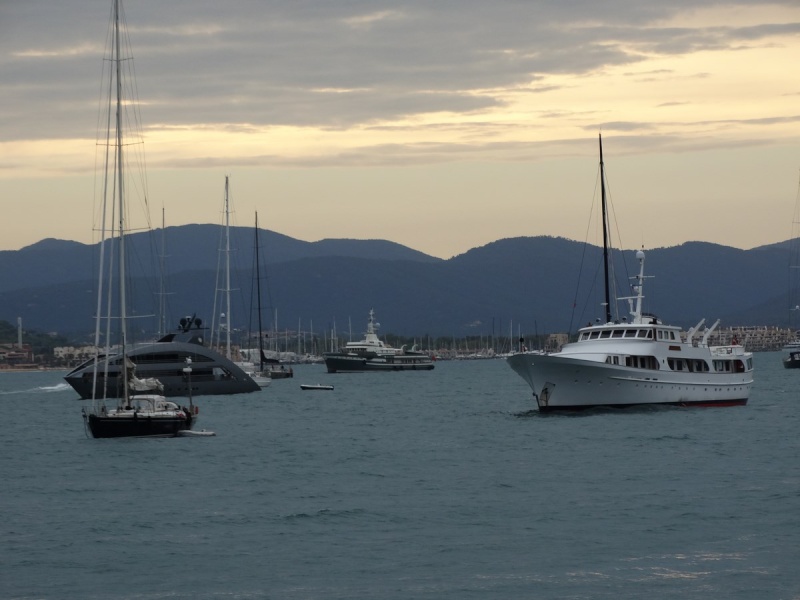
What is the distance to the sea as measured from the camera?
96.2ft

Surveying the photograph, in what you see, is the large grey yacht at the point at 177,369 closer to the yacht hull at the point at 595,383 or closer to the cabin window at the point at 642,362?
the yacht hull at the point at 595,383

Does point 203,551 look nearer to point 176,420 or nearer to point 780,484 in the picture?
point 780,484

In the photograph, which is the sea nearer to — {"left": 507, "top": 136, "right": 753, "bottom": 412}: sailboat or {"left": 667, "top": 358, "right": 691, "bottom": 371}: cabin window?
{"left": 507, "top": 136, "right": 753, "bottom": 412}: sailboat

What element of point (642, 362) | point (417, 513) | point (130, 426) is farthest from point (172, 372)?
point (417, 513)

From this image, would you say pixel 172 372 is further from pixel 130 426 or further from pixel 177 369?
pixel 130 426

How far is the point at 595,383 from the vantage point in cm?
7031

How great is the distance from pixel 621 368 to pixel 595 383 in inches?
60.3

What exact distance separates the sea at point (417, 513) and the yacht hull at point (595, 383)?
123 cm

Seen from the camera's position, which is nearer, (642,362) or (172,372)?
(642,362)

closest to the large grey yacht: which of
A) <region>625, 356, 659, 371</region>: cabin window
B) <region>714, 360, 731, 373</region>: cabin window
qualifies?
<region>714, 360, 731, 373</region>: cabin window

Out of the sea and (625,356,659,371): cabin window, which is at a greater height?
(625,356,659,371): cabin window

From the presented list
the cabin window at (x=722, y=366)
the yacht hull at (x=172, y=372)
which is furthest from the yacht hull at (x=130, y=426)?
the yacht hull at (x=172, y=372)

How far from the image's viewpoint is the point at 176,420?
59812 mm

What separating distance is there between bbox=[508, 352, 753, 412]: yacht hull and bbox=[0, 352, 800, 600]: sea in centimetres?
123
